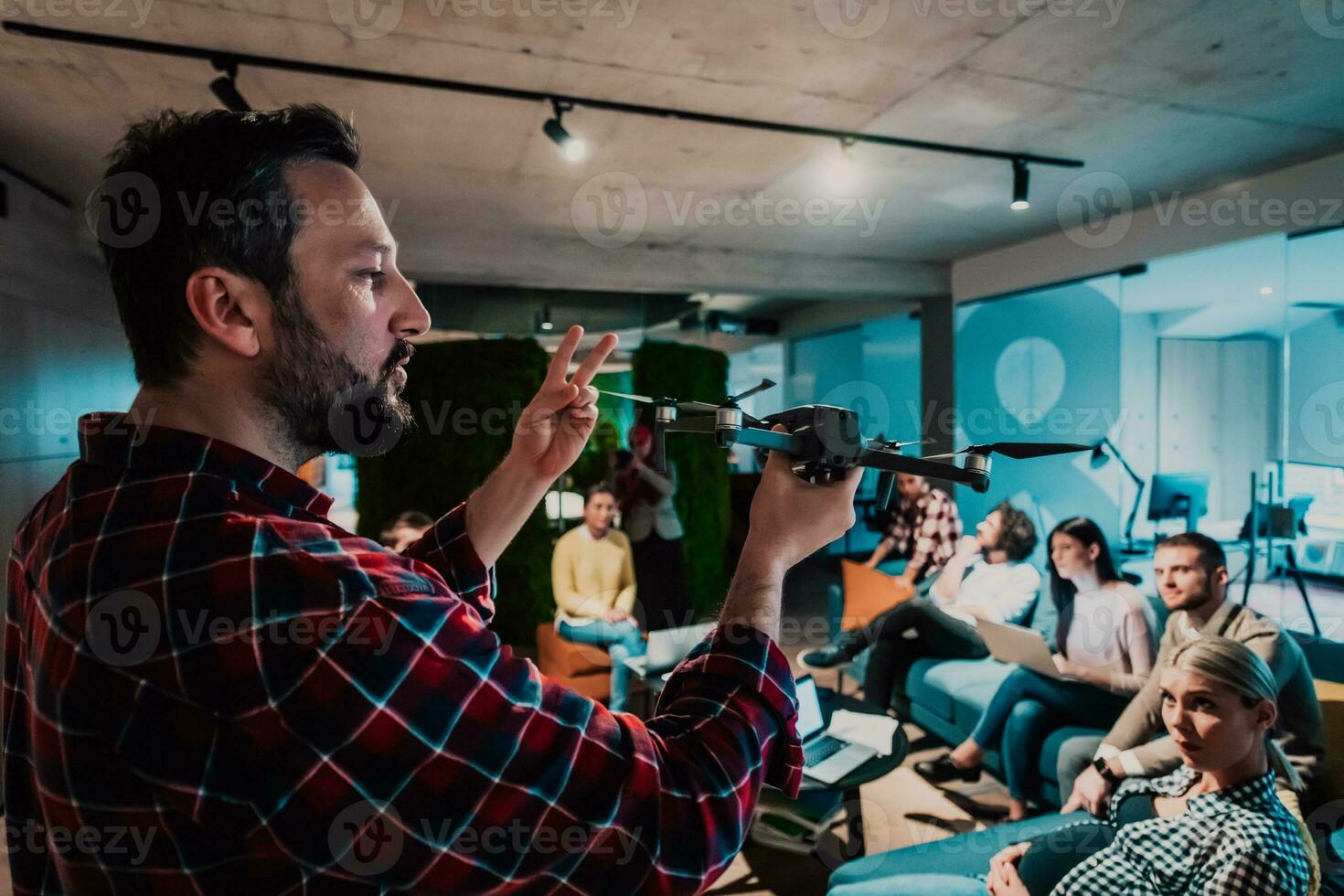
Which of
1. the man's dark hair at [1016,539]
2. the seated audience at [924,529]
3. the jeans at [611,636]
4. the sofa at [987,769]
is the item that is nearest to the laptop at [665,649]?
the jeans at [611,636]

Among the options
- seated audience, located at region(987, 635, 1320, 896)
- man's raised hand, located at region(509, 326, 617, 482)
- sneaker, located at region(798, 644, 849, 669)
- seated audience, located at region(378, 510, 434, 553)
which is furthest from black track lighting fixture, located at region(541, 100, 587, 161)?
sneaker, located at region(798, 644, 849, 669)

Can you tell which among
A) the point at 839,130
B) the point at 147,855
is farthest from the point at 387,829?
the point at 839,130

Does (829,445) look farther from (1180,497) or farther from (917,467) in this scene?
(1180,497)

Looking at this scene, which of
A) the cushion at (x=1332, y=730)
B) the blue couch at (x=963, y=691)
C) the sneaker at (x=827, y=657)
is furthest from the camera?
the sneaker at (x=827, y=657)

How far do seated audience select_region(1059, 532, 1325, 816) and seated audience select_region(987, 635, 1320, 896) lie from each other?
0.52 m

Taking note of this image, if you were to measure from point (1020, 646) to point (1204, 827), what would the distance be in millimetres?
Answer: 1641

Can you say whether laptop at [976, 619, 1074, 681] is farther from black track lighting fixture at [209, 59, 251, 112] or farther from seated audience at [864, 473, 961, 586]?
black track lighting fixture at [209, 59, 251, 112]

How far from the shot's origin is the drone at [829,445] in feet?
2.10

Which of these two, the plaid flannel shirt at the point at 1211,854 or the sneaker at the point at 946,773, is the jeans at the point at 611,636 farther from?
the plaid flannel shirt at the point at 1211,854

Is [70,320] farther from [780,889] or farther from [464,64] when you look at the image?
[780,889]

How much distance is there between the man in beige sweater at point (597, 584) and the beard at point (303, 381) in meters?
3.74

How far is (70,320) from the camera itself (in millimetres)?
3693

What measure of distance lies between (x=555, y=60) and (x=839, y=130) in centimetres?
123

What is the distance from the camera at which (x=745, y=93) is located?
8.80 ft
